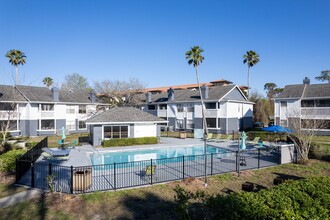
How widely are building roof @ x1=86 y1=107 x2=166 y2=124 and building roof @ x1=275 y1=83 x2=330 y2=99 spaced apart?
2413 centimetres

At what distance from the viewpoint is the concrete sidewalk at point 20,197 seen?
1035 cm

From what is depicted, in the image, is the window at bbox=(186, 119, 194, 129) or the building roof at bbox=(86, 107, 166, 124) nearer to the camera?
the building roof at bbox=(86, 107, 166, 124)

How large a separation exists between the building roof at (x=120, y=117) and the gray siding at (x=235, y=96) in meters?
16.5

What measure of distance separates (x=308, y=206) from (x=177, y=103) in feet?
130

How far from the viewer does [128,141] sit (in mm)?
27922

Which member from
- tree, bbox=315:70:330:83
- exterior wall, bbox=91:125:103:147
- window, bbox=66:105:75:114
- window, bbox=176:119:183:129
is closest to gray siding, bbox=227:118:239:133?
window, bbox=176:119:183:129

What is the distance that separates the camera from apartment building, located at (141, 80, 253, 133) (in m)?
40.2

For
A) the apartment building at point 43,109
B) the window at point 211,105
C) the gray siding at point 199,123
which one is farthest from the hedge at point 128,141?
the apartment building at point 43,109

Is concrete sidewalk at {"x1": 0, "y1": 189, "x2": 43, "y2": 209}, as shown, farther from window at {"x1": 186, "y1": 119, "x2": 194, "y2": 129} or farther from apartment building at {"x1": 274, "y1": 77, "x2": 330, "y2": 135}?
window at {"x1": 186, "y1": 119, "x2": 194, "y2": 129}

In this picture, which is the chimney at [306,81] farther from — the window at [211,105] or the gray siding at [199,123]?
the gray siding at [199,123]

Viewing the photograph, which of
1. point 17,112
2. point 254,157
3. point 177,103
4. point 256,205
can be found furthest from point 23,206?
point 177,103

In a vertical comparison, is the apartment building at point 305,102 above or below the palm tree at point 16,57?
below

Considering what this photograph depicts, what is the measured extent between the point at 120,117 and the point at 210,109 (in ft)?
59.5

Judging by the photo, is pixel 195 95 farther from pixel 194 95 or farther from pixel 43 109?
pixel 43 109
